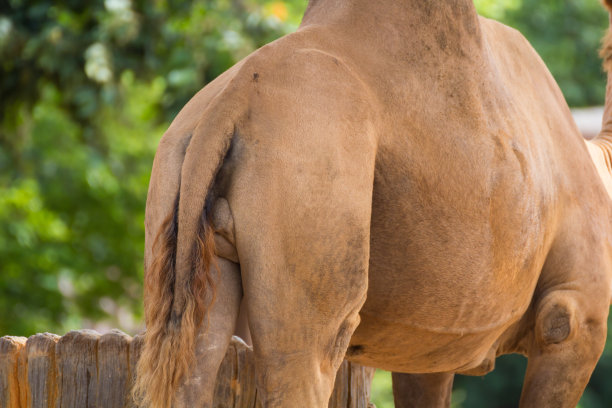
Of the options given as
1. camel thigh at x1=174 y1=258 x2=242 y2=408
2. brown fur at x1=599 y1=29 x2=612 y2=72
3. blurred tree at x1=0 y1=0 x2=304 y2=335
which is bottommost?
blurred tree at x1=0 y1=0 x2=304 y2=335

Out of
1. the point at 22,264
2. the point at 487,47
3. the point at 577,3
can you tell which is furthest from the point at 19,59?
the point at 577,3

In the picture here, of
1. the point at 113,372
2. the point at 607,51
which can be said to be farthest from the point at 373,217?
the point at 607,51

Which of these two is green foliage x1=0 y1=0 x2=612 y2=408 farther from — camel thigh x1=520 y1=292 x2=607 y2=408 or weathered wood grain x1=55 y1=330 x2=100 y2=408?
camel thigh x1=520 y1=292 x2=607 y2=408

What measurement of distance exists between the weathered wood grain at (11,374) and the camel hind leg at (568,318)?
6.85ft

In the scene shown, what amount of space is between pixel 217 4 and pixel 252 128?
618cm

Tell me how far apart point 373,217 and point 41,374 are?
5.67 ft

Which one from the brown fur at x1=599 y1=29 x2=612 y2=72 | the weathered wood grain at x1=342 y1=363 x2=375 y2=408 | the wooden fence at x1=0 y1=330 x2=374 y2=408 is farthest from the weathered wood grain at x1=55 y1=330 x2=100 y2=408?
the brown fur at x1=599 y1=29 x2=612 y2=72

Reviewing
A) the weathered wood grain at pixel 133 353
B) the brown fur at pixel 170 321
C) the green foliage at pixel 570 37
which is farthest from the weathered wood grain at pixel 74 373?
the green foliage at pixel 570 37

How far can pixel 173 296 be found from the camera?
2480mm

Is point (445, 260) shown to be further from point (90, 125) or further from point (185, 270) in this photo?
point (90, 125)

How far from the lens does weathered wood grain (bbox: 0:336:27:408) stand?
3.64 metres

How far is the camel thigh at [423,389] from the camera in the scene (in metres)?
4.36

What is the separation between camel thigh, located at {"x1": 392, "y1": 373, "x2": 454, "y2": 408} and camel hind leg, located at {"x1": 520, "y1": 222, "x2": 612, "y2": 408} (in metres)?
0.74

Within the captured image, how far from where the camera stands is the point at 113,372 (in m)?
3.72
